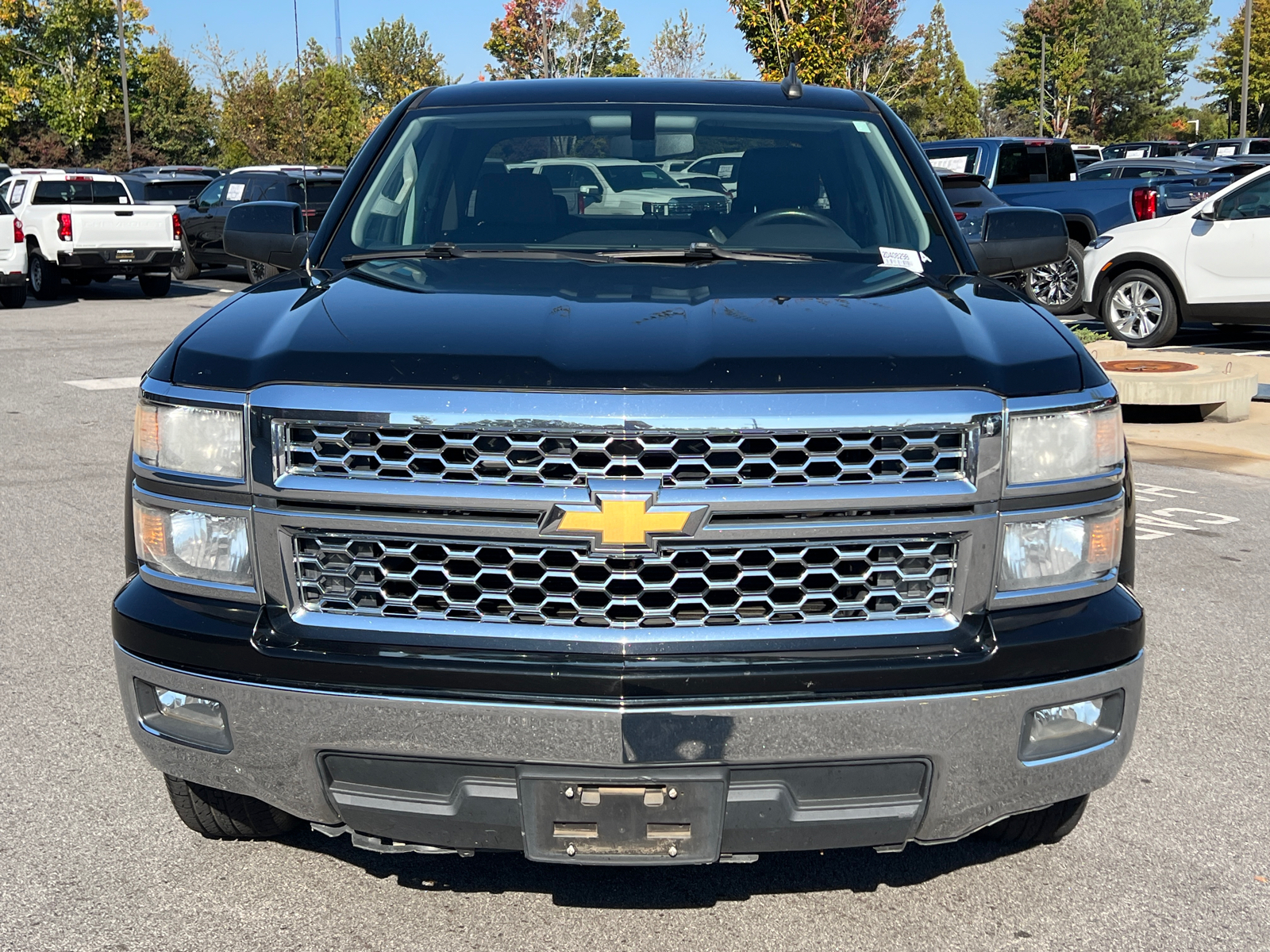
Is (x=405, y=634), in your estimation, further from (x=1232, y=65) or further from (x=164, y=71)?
(x=1232, y=65)

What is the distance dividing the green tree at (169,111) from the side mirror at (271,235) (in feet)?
192

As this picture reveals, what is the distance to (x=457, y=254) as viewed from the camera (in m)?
3.70

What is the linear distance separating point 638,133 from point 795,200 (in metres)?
0.56

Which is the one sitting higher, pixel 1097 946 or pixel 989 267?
pixel 989 267

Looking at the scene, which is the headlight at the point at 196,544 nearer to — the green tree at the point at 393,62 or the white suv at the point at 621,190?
the white suv at the point at 621,190

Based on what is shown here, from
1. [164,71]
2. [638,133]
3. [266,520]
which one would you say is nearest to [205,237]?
[638,133]

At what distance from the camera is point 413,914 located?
10.1 feet

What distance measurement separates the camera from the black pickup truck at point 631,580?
252cm

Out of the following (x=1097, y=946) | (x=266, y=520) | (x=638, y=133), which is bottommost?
(x=1097, y=946)

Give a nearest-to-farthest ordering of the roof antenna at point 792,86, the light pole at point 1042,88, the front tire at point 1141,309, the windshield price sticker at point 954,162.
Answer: the roof antenna at point 792,86 → the front tire at point 1141,309 → the windshield price sticker at point 954,162 → the light pole at point 1042,88

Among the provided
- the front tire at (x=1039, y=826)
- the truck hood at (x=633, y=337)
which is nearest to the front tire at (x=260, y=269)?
the truck hood at (x=633, y=337)

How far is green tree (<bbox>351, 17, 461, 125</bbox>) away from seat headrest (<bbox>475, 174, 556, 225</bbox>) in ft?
251

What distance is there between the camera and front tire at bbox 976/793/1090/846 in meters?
3.23

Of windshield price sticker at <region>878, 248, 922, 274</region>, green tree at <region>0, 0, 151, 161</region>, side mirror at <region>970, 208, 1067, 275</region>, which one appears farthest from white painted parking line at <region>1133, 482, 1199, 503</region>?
green tree at <region>0, 0, 151, 161</region>
